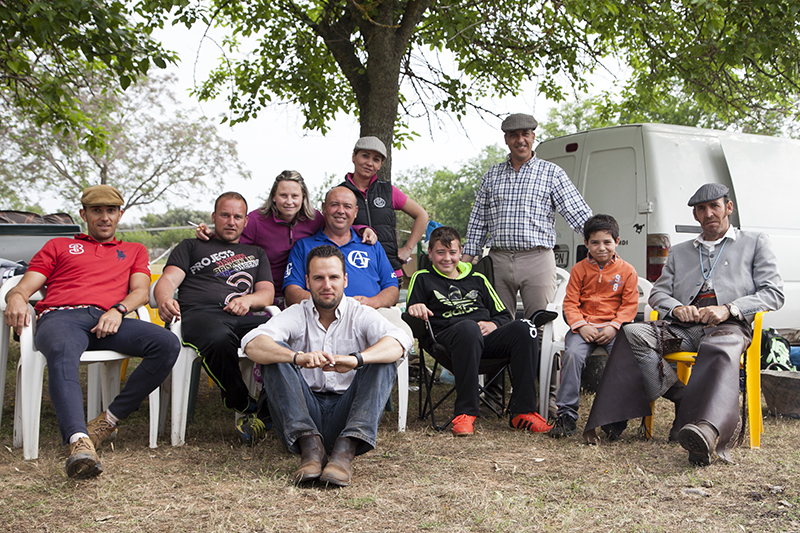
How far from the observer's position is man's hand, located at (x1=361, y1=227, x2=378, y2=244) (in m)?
4.29

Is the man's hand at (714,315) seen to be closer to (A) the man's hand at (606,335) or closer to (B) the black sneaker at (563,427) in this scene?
(A) the man's hand at (606,335)

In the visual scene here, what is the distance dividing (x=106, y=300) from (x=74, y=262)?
0.28m

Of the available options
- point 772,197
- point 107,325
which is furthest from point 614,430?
point 772,197

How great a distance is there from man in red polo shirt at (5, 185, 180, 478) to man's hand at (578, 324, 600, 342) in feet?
7.71

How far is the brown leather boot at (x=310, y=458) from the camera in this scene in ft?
9.01

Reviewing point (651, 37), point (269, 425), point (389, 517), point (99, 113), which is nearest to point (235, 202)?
point (269, 425)

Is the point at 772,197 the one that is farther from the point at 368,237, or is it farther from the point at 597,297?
the point at 368,237

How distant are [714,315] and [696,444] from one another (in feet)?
2.77

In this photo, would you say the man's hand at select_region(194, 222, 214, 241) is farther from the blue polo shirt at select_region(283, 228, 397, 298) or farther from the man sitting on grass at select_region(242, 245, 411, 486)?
the man sitting on grass at select_region(242, 245, 411, 486)

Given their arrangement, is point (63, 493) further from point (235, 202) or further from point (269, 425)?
point (235, 202)

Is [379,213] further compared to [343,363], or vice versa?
[379,213]

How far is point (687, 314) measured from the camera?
368 centimetres

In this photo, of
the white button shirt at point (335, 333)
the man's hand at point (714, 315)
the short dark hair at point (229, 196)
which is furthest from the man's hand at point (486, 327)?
the short dark hair at point (229, 196)

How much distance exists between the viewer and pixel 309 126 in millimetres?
8680
